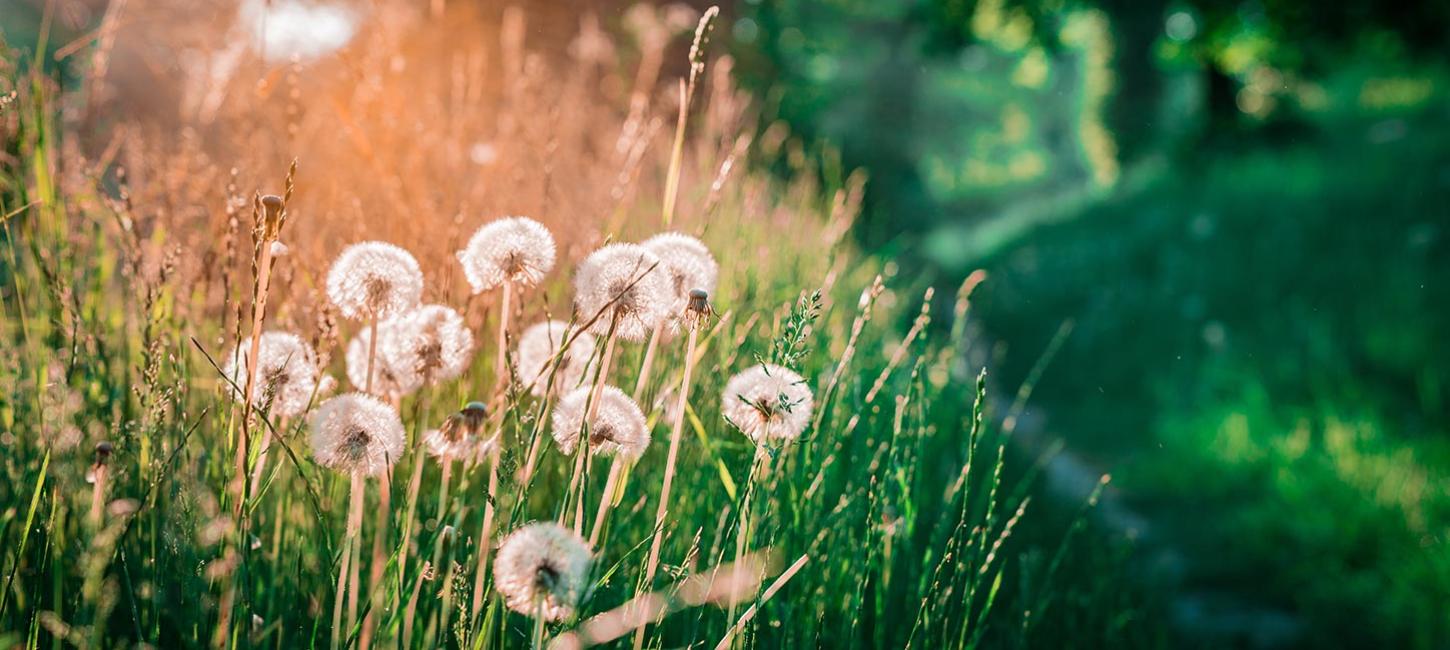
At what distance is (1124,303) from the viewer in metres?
6.92

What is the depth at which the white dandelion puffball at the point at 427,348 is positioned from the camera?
1.27 m

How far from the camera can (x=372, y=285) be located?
119cm

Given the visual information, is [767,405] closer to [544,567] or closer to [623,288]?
[623,288]

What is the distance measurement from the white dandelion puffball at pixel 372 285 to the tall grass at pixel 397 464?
6cm

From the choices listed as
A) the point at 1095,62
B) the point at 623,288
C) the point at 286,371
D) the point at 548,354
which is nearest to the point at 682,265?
the point at 623,288

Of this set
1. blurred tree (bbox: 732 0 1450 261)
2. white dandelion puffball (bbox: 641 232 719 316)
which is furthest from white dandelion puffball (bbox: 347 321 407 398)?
blurred tree (bbox: 732 0 1450 261)

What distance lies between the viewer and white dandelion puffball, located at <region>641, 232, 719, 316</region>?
1.21 m

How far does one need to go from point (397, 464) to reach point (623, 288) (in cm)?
49

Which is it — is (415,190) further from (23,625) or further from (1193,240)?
(1193,240)

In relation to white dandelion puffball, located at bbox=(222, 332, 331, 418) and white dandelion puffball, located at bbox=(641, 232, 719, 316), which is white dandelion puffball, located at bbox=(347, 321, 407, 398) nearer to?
white dandelion puffball, located at bbox=(222, 332, 331, 418)

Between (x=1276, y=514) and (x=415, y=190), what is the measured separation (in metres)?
3.27

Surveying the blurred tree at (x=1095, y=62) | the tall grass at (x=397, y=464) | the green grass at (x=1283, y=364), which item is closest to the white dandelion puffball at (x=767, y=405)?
the tall grass at (x=397, y=464)

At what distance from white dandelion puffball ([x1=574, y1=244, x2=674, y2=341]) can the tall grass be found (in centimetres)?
4

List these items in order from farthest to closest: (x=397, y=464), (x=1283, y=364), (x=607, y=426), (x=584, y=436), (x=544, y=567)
A: 1. (x=1283, y=364)
2. (x=397, y=464)
3. (x=607, y=426)
4. (x=584, y=436)
5. (x=544, y=567)
